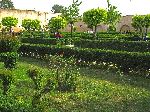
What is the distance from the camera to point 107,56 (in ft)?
53.7

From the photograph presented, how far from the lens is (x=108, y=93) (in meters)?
11.0

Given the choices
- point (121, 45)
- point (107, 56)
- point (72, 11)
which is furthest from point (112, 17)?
point (107, 56)

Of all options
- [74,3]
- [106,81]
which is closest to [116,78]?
[106,81]

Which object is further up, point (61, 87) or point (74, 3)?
point (74, 3)

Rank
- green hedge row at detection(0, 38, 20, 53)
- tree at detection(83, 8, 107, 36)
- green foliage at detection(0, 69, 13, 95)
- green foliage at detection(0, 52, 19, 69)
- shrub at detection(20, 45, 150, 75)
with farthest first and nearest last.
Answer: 1. tree at detection(83, 8, 107, 36)
2. green hedge row at detection(0, 38, 20, 53)
3. shrub at detection(20, 45, 150, 75)
4. green foliage at detection(0, 52, 19, 69)
5. green foliage at detection(0, 69, 13, 95)

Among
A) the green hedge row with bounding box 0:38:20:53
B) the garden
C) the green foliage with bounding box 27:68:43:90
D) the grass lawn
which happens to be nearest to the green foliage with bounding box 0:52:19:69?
the garden

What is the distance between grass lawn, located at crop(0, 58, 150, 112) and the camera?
935 cm

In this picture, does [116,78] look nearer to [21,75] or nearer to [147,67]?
[147,67]

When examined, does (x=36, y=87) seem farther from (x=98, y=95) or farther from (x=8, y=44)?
(x=8, y=44)

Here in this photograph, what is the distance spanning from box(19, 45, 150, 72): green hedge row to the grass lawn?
0.91 meters

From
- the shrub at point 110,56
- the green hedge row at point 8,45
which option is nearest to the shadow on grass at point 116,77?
the shrub at point 110,56

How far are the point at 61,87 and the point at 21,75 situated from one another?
293 cm

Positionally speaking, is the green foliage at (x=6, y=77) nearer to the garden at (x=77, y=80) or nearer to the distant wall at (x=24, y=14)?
the garden at (x=77, y=80)

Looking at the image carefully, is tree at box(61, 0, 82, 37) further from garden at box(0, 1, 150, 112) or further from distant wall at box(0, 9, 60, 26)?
garden at box(0, 1, 150, 112)
